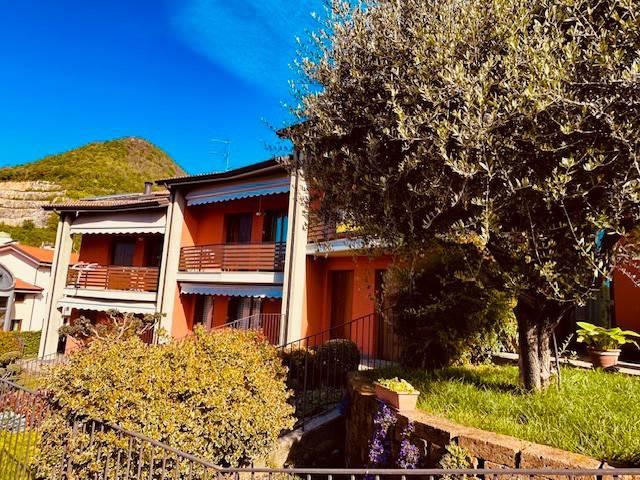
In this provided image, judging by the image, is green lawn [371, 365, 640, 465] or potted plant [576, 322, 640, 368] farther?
potted plant [576, 322, 640, 368]

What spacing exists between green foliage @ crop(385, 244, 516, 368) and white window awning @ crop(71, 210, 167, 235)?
51.1 feet

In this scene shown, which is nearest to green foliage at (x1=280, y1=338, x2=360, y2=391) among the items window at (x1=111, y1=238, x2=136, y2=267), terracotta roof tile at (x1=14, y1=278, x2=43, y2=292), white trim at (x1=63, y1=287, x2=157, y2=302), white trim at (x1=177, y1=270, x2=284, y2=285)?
white trim at (x1=177, y1=270, x2=284, y2=285)

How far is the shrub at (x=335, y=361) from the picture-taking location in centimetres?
1022

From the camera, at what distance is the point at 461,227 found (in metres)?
4.64

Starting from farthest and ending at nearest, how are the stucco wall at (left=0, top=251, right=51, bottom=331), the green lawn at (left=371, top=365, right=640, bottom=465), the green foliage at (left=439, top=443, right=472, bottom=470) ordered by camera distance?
the stucco wall at (left=0, top=251, right=51, bottom=331) < the green foliage at (left=439, top=443, right=472, bottom=470) < the green lawn at (left=371, top=365, right=640, bottom=465)

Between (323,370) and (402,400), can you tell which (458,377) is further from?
(323,370)

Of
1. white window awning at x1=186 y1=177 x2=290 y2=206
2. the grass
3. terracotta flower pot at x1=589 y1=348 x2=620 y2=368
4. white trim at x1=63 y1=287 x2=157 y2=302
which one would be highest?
white window awning at x1=186 y1=177 x2=290 y2=206

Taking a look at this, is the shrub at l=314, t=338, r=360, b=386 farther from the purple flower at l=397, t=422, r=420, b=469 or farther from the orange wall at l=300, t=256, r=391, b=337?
the purple flower at l=397, t=422, r=420, b=469

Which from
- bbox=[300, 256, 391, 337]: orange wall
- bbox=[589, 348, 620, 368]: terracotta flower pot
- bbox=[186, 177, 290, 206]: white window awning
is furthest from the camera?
bbox=[186, 177, 290, 206]: white window awning

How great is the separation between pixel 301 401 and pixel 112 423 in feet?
15.2

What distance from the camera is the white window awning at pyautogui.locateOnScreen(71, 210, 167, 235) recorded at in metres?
20.8

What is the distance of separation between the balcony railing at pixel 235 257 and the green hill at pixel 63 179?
38079mm

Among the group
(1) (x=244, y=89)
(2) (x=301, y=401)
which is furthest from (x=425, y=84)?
(1) (x=244, y=89)

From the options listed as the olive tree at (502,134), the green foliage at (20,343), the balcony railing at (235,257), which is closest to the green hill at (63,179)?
the green foliage at (20,343)
